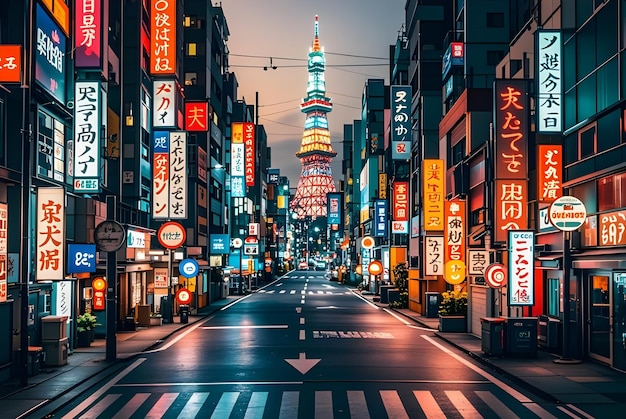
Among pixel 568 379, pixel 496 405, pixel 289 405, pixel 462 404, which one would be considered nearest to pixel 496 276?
pixel 568 379

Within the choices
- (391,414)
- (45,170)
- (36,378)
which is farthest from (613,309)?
(45,170)

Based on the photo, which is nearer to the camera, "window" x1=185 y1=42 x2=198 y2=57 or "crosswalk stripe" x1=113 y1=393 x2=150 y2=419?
"crosswalk stripe" x1=113 y1=393 x2=150 y2=419

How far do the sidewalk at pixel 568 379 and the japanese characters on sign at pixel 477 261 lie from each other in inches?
240

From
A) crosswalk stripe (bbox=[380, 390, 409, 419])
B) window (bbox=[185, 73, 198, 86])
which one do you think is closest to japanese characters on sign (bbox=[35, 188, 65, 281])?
crosswalk stripe (bbox=[380, 390, 409, 419])

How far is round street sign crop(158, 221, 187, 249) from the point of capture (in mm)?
37781

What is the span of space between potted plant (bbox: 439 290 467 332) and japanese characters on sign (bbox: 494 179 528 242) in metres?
7.75

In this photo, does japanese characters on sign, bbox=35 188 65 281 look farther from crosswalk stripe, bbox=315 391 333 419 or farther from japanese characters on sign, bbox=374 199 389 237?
japanese characters on sign, bbox=374 199 389 237

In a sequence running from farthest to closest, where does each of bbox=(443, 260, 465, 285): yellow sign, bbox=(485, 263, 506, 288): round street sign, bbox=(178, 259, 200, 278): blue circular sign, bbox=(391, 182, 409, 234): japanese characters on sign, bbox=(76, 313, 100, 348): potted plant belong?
1. bbox=(391, 182, 409, 234): japanese characters on sign
2. bbox=(178, 259, 200, 278): blue circular sign
3. bbox=(443, 260, 465, 285): yellow sign
4. bbox=(76, 313, 100, 348): potted plant
5. bbox=(485, 263, 506, 288): round street sign

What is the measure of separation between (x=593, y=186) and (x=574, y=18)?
599 cm

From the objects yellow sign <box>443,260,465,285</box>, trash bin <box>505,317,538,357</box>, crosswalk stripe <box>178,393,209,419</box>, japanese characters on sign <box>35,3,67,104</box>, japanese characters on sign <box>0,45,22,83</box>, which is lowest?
crosswalk stripe <box>178,393,209,419</box>

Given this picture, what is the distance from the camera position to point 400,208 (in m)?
57.3

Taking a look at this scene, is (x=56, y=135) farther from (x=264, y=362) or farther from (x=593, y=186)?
(x=593, y=186)

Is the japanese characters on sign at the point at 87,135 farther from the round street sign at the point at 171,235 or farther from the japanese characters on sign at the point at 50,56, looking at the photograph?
the round street sign at the point at 171,235

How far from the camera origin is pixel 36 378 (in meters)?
20.9
